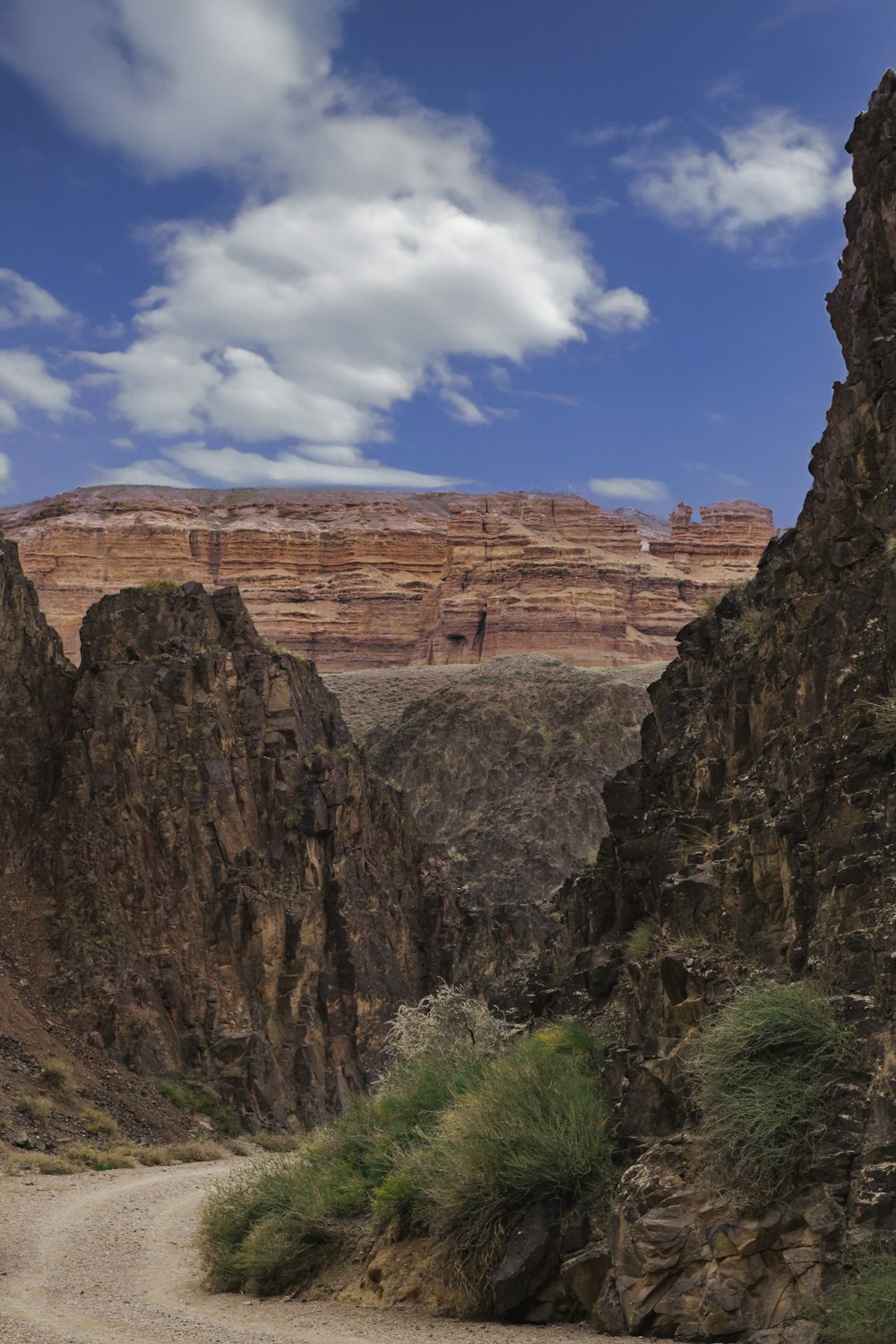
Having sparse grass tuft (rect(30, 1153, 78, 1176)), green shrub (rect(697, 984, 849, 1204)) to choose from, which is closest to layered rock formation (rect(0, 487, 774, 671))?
sparse grass tuft (rect(30, 1153, 78, 1176))

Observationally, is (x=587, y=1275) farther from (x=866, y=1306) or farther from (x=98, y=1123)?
(x=98, y=1123)

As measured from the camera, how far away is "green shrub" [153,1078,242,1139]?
3541 centimetres

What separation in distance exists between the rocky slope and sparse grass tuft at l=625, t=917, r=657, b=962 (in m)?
44.1

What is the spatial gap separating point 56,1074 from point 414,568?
121055mm

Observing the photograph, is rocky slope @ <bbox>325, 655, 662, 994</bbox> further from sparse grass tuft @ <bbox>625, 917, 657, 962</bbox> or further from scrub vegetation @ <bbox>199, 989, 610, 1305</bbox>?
sparse grass tuft @ <bbox>625, 917, 657, 962</bbox>

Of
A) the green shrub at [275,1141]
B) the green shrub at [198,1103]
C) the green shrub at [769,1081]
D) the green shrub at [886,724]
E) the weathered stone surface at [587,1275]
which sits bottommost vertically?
the green shrub at [275,1141]

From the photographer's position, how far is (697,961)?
46.6 feet

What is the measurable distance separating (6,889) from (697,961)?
27.9 meters

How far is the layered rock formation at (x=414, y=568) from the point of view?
13762 centimetres

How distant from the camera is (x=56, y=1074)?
106ft

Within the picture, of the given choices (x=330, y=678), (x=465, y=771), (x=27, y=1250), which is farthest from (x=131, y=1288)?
(x=330, y=678)

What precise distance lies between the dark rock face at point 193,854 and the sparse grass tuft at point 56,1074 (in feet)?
9.99

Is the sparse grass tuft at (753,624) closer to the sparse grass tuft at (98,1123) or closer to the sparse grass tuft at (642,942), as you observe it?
the sparse grass tuft at (642,942)

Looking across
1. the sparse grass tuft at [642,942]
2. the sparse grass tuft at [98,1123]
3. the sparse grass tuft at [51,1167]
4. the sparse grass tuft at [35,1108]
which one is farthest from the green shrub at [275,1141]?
the sparse grass tuft at [642,942]
